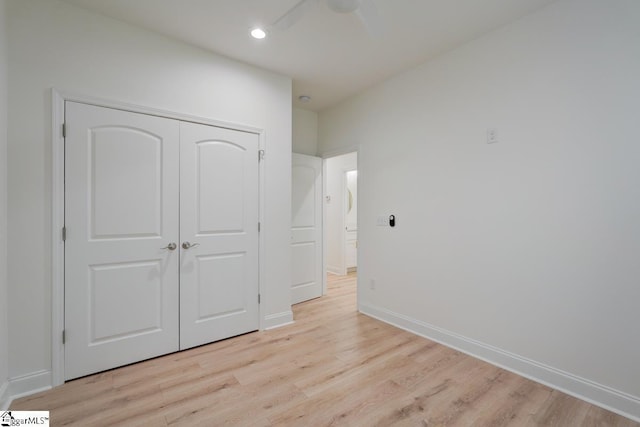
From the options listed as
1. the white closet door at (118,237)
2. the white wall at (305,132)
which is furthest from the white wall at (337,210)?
the white closet door at (118,237)

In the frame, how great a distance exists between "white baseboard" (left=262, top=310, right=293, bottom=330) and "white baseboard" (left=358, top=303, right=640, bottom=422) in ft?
4.01

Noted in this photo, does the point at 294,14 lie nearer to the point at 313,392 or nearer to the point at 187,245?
the point at 187,245

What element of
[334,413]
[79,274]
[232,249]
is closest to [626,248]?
[334,413]

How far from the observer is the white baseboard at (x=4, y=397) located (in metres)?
1.77

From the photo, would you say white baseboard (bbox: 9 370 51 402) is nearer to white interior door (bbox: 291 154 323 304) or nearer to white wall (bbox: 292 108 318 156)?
white interior door (bbox: 291 154 323 304)

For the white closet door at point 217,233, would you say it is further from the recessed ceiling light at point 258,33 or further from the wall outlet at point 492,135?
the wall outlet at point 492,135

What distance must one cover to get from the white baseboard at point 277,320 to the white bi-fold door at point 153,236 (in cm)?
13

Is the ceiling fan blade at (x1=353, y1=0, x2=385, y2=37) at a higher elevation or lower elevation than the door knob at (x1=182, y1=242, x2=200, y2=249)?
higher

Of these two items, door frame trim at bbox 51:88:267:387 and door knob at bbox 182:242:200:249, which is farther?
door knob at bbox 182:242:200:249

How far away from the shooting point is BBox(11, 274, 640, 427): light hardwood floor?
174 centimetres

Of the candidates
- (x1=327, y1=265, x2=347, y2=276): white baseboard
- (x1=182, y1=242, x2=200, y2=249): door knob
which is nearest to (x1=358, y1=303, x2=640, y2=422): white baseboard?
(x1=182, y1=242, x2=200, y2=249): door knob

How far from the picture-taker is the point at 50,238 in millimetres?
2033

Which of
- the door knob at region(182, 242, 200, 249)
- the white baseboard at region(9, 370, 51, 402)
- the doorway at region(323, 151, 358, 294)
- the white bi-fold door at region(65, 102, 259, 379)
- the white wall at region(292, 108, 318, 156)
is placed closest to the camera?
the white baseboard at region(9, 370, 51, 402)

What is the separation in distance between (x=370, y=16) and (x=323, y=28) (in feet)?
2.05
